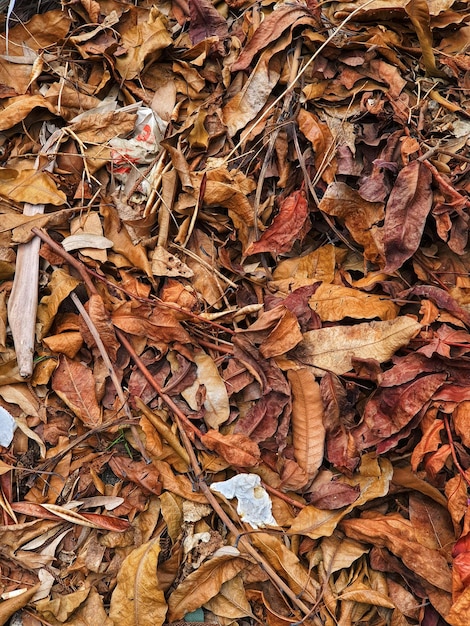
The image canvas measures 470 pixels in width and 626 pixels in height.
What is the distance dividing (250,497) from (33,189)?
95 centimetres

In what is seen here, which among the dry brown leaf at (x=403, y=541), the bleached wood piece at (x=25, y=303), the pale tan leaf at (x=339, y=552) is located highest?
the bleached wood piece at (x=25, y=303)

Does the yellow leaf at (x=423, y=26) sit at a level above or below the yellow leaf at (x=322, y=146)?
above

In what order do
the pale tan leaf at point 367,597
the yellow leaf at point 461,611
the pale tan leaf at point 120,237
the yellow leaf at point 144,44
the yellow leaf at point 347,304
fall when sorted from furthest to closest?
1. the yellow leaf at point 144,44
2. the pale tan leaf at point 120,237
3. the yellow leaf at point 347,304
4. the pale tan leaf at point 367,597
5. the yellow leaf at point 461,611

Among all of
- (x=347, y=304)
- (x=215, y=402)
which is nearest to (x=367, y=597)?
(x=215, y=402)

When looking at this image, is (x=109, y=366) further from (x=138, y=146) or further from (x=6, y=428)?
(x=138, y=146)

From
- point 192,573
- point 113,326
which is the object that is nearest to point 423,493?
point 192,573

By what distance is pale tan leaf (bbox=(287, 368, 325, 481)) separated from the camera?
1341mm

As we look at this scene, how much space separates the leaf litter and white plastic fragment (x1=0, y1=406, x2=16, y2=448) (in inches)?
0.8

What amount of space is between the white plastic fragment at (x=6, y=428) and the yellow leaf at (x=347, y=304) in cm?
78

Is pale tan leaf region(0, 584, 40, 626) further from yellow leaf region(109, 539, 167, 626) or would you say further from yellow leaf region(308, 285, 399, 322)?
yellow leaf region(308, 285, 399, 322)

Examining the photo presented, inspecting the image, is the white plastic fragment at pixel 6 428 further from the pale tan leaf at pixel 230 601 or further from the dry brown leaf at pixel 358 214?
the dry brown leaf at pixel 358 214

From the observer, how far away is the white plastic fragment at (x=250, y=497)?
1.33m

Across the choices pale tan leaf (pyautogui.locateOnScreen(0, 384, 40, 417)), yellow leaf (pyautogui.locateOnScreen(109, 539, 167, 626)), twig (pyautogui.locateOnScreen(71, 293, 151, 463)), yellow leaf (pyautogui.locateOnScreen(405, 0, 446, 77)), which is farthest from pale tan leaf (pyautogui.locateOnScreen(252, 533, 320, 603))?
yellow leaf (pyautogui.locateOnScreen(405, 0, 446, 77))

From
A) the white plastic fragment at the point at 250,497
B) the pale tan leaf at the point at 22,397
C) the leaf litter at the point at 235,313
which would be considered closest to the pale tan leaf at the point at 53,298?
the leaf litter at the point at 235,313
